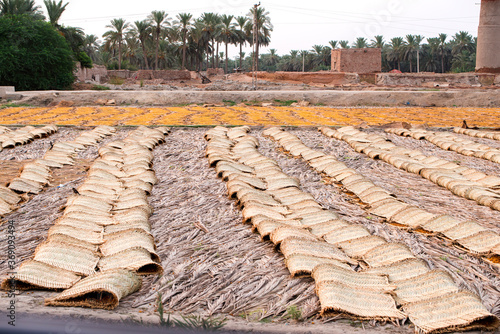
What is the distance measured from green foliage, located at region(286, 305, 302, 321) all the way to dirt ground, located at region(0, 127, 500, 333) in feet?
0.07

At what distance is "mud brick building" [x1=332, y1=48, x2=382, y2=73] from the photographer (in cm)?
2942

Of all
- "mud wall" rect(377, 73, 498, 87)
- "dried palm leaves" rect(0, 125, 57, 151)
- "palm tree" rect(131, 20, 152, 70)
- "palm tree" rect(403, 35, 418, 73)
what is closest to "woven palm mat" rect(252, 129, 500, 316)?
"dried palm leaves" rect(0, 125, 57, 151)

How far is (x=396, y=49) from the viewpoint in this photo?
47.2 metres

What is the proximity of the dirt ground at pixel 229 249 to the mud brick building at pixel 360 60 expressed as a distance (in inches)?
957

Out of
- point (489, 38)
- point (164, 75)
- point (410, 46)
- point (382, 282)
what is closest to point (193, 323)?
point (382, 282)

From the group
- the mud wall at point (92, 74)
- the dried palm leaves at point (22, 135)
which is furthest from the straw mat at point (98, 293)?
the mud wall at point (92, 74)

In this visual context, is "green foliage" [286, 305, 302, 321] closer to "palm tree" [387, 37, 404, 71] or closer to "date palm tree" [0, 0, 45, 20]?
"date palm tree" [0, 0, 45, 20]

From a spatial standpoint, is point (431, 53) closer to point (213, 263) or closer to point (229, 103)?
point (229, 103)

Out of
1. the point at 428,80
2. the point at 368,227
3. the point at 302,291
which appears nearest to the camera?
the point at 302,291

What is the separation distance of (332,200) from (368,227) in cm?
78

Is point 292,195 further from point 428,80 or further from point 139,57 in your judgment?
point 139,57

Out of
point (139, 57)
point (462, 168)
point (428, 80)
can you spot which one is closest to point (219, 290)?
point (462, 168)

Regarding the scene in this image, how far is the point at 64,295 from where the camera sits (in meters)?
2.34

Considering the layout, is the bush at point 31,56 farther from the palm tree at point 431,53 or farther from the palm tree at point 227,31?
the palm tree at point 431,53
